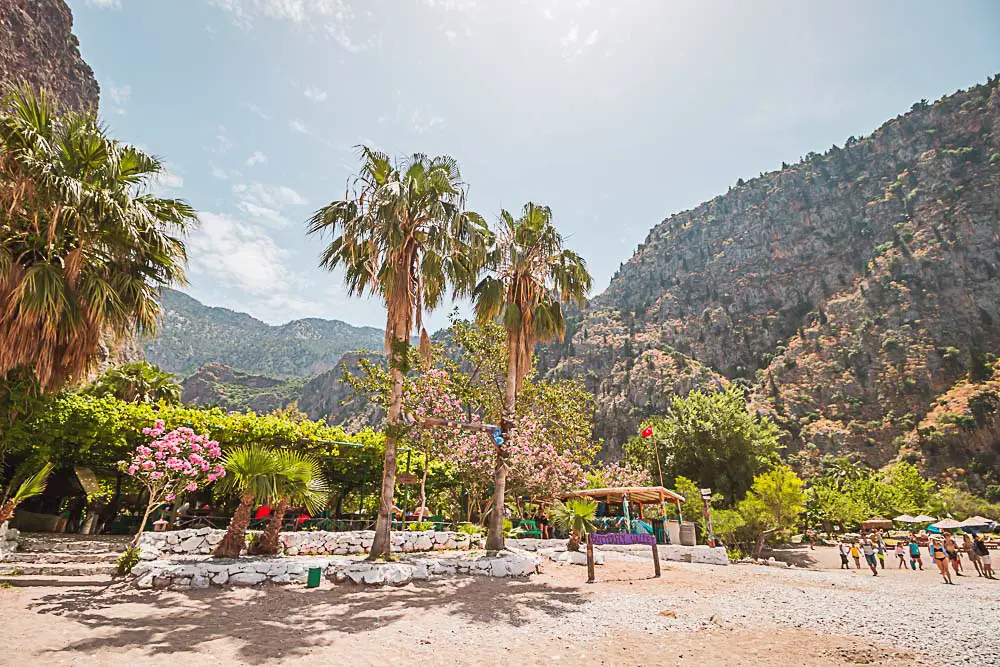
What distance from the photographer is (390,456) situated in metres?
13.1

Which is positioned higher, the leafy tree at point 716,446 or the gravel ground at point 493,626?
the leafy tree at point 716,446

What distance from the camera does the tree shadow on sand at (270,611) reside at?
6.52 metres

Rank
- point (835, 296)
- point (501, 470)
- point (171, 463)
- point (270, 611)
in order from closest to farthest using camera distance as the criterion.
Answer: point (270, 611) → point (171, 463) → point (501, 470) → point (835, 296)

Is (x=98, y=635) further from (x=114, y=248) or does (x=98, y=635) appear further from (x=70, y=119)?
(x=70, y=119)

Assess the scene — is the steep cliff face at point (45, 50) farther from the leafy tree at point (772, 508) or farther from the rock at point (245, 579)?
the leafy tree at point (772, 508)

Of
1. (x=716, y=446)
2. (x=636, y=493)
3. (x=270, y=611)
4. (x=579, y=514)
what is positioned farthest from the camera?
(x=716, y=446)

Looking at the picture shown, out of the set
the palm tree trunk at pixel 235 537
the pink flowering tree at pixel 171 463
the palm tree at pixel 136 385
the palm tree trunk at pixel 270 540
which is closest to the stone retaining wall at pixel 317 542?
the palm tree trunk at pixel 270 540

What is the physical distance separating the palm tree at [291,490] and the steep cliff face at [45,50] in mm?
44456

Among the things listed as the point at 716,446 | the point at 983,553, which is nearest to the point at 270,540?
the point at 983,553

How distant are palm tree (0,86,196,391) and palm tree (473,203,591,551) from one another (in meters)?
9.16

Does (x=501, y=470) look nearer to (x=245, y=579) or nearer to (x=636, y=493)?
(x=245, y=579)

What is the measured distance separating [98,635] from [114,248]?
7494mm

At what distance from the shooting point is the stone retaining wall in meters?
13.4

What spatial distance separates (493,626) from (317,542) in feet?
30.9
